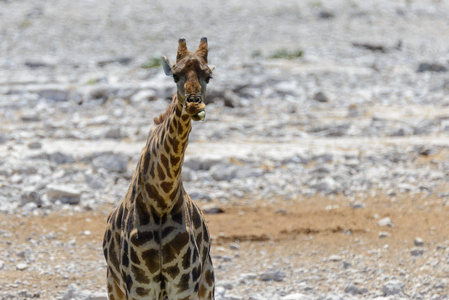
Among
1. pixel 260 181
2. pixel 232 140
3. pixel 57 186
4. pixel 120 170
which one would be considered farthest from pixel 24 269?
pixel 232 140

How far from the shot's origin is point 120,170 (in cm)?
1060

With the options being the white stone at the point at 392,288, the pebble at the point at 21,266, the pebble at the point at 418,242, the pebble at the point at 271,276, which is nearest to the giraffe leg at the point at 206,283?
the pebble at the point at 271,276

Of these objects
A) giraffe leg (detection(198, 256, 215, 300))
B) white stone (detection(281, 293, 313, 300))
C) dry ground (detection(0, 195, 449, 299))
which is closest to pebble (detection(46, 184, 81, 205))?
dry ground (detection(0, 195, 449, 299))

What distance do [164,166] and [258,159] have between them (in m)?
6.96

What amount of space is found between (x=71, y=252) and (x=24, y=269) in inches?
27.3

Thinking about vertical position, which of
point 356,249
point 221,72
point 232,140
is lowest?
point 356,249

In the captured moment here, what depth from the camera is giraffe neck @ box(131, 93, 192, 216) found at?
4234mm

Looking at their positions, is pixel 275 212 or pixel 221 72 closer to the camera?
pixel 275 212

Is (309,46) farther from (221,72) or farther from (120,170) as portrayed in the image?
(120,170)

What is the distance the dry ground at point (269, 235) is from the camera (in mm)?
7438

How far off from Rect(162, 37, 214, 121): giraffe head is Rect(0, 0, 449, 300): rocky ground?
3143 millimetres

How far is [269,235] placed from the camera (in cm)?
855

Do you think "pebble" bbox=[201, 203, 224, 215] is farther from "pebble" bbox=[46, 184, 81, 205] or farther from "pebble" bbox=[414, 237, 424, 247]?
"pebble" bbox=[414, 237, 424, 247]

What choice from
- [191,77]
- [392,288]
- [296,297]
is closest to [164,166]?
[191,77]
